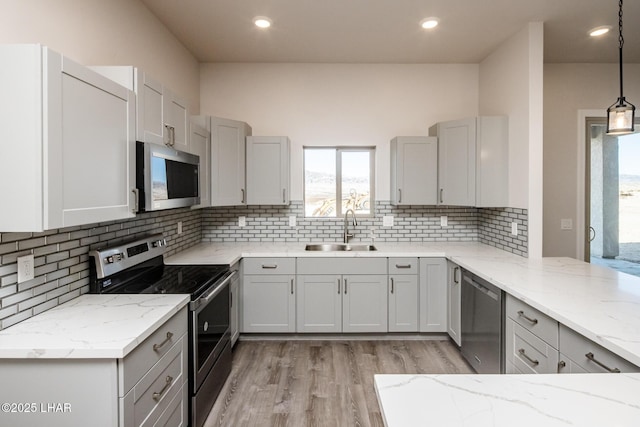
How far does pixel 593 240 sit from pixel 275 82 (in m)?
3.76

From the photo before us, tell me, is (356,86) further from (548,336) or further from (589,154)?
(548,336)

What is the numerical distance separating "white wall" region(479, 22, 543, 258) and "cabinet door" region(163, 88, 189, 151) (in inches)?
105

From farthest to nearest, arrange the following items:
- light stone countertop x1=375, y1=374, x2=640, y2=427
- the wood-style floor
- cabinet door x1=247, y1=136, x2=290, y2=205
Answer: cabinet door x1=247, y1=136, x2=290, y2=205, the wood-style floor, light stone countertop x1=375, y1=374, x2=640, y2=427

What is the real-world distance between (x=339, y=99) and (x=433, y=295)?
224 centimetres

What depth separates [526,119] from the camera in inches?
117

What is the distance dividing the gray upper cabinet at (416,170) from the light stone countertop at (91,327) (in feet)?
8.08

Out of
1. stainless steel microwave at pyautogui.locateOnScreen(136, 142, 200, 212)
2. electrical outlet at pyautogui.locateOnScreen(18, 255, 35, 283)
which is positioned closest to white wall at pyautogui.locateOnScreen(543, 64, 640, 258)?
stainless steel microwave at pyautogui.locateOnScreen(136, 142, 200, 212)

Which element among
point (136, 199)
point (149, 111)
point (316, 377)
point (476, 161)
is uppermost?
point (149, 111)

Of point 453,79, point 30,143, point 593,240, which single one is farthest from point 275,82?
point 593,240

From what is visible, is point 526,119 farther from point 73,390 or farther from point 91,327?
point 73,390

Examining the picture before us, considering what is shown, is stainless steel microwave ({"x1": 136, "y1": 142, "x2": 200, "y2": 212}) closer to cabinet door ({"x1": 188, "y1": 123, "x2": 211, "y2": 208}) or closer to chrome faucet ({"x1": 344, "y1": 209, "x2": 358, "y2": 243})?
cabinet door ({"x1": 188, "y1": 123, "x2": 211, "y2": 208})

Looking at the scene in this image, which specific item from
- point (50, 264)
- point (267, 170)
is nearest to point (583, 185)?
point (267, 170)

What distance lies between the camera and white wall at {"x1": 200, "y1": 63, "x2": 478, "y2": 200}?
3.94m

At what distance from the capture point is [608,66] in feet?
12.4
